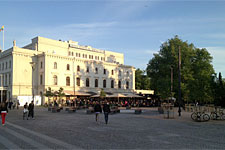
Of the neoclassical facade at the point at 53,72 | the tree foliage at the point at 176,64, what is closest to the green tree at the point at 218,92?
the tree foliage at the point at 176,64

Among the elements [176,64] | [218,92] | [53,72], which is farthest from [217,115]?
[53,72]

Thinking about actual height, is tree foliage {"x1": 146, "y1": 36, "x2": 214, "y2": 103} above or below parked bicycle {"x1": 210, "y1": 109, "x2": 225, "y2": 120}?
above

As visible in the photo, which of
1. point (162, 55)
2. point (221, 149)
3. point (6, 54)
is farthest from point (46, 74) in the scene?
point (221, 149)

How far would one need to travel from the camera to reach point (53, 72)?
53625 millimetres

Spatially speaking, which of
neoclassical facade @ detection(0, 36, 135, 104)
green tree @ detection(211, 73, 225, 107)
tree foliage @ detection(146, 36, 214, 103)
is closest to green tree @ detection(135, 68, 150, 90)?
neoclassical facade @ detection(0, 36, 135, 104)

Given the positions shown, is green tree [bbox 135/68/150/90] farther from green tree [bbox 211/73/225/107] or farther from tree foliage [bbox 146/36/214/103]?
green tree [bbox 211/73/225/107]

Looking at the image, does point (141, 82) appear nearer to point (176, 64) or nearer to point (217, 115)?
point (176, 64)

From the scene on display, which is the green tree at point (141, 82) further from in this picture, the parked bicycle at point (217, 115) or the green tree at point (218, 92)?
the parked bicycle at point (217, 115)

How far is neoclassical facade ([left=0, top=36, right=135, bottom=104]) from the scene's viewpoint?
174 feet

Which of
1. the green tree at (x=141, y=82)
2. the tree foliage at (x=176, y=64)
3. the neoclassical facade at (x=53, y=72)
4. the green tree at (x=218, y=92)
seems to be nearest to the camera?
the green tree at (x=218, y=92)

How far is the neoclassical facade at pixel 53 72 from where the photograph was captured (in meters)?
53.1

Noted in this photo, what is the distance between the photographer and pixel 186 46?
49.0 meters

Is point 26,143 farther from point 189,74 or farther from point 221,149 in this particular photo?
point 189,74

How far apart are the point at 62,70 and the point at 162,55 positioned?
23.1 m
